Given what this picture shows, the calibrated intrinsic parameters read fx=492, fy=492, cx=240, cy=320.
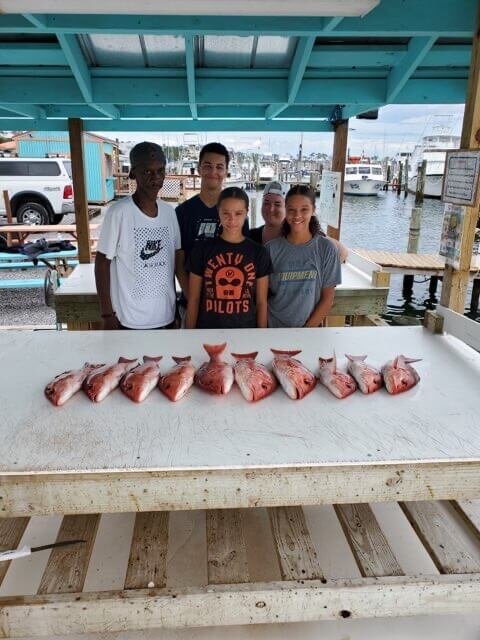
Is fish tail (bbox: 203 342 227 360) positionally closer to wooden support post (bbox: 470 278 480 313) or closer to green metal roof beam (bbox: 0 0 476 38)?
green metal roof beam (bbox: 0 0 476 38)

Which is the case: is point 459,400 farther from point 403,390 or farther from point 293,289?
point 293,289

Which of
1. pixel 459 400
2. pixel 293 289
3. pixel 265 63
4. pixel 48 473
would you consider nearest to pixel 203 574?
pixel 48 473

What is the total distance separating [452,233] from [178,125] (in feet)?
14.7

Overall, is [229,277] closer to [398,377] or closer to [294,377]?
[294,377]

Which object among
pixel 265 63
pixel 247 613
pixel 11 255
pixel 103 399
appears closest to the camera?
pixel 247 613

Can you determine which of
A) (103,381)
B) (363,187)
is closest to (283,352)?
(103,381)

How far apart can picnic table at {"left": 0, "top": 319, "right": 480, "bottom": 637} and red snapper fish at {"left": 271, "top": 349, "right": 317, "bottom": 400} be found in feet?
0.14

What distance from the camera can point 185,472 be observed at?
155cm

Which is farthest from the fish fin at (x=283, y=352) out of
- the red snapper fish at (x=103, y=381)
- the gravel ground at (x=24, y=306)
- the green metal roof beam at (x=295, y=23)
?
the gravel ground at (x=24, y=306)

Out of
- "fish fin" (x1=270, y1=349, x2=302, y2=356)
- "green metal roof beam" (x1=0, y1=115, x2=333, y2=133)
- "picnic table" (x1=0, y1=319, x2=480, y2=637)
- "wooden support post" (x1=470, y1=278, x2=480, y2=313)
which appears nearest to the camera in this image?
"picnic table" (x1=0, y1=319, x2=480, y2=637)

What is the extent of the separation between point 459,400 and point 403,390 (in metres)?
0.22

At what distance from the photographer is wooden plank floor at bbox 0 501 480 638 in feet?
5.57

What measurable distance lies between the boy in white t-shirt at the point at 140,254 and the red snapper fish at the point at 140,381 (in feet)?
3.55

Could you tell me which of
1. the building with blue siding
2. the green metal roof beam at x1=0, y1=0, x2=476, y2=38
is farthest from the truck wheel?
the green metal roof beam at x1=0, y1=0, x2=476, y2=38
